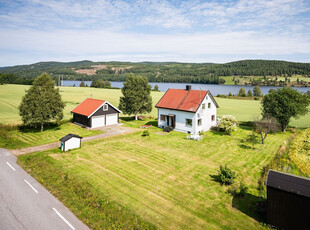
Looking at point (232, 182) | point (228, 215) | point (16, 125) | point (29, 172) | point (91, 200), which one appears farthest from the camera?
point (16, 125)

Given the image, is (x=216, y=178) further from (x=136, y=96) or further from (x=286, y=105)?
(x=136, y=96)

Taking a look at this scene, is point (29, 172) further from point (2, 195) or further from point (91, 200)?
point (91, 200)

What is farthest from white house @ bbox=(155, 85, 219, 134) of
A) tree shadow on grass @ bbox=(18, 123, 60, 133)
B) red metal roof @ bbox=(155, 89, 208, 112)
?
tree shadow on grass @ bbox=(18, 123, 60, 133)

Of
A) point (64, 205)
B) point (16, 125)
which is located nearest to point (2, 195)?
point (64, 205)

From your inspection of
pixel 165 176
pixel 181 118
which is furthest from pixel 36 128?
pixel 165 176

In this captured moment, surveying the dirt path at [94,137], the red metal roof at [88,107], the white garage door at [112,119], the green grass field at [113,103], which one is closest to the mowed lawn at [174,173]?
the dirt path at [94,137]

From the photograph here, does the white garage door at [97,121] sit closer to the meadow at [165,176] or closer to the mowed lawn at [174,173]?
the mowed lawn at [174,173]
